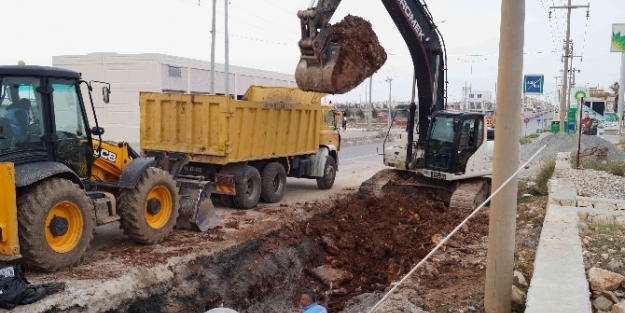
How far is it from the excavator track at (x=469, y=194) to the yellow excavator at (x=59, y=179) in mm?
6063

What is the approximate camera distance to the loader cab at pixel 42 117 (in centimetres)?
683

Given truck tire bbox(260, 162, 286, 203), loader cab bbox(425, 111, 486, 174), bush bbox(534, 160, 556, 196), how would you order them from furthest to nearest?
1. bush bbox(534, 160, 556, 196)
2. truck tire bbox(260, 162, 286, 203)
3. loader cab bbox(425, 111, 486, 174)

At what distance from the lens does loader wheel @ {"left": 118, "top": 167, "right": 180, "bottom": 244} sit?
8.09m

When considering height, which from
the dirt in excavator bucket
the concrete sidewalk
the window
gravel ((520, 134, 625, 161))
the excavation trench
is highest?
the window

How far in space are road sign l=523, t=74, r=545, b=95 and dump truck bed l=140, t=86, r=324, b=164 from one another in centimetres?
1541

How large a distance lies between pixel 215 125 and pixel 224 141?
0.38 metres

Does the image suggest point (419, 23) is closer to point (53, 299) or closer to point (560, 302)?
point (560, 302)

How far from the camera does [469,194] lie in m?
11.9


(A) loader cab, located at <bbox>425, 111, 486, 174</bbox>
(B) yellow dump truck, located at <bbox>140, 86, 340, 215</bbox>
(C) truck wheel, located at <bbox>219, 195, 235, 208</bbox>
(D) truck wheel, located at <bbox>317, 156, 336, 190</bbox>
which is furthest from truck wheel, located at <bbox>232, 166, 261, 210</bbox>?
(A) loader cab, located at <bbox>425, 111, 486, 174</bbox>

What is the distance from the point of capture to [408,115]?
1332 cm

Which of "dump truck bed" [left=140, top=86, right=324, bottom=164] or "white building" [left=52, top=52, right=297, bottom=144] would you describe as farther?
A: "white building" [left=52, top=52, right=297, bottom=144]

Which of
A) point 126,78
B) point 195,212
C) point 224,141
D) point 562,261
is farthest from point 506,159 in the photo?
point 126,78

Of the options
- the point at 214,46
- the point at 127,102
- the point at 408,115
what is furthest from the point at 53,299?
the point at 127,102

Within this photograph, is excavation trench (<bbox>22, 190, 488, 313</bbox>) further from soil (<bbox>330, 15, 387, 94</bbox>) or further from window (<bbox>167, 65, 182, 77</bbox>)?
window (<bbox>167, 65, 182, 77</bbox>)
